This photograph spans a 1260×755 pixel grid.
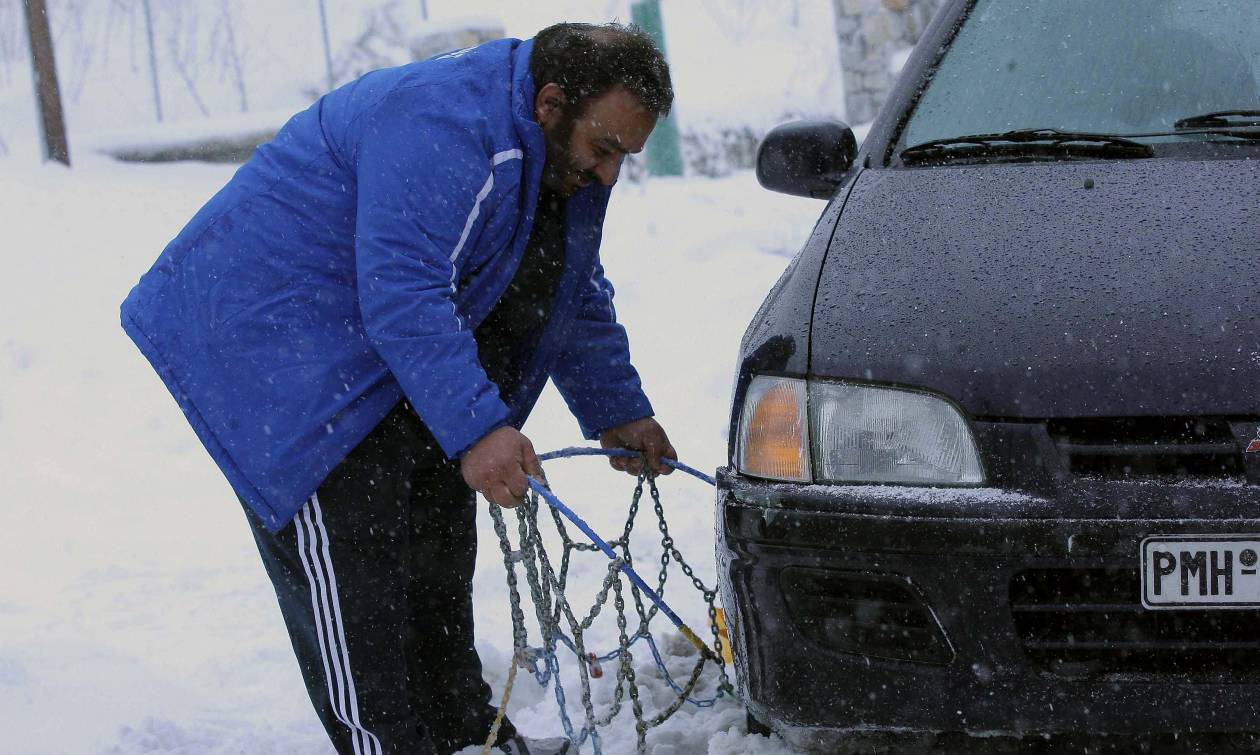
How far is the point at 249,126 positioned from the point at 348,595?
30.1 ft

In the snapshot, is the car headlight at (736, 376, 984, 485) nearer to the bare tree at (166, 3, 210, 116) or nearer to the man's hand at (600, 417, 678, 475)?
the man's hand at (600, 417, 678, 475)

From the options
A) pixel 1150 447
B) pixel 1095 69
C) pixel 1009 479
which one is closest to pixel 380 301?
pixel 1009 479

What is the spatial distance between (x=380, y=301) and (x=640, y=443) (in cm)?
88

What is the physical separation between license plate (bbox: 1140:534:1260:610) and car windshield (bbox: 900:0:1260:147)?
1.12 metres

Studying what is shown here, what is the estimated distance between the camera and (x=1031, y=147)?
2762 millimetres

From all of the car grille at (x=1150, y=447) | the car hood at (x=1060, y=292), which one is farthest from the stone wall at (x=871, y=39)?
the car grille at (x=1150, y=447)

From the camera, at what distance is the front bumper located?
1.98m

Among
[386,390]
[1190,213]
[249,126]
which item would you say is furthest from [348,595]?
[249,126]

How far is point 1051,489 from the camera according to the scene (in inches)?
79.1

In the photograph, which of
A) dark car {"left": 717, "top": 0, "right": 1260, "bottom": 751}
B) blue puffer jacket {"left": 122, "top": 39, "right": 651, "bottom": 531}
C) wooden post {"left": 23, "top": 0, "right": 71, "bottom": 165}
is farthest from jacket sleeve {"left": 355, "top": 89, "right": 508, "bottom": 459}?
wooden post {"left": 23, "top": 0, "right": 71, "bottom": 165}

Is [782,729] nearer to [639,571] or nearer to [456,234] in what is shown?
[456,234]

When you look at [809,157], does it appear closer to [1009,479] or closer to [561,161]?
[561,161]

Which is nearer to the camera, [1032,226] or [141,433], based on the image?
[1032,226]

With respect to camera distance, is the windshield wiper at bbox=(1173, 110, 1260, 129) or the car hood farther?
the windshield wiper at bbox=(1173, 110, 1260, 129)
